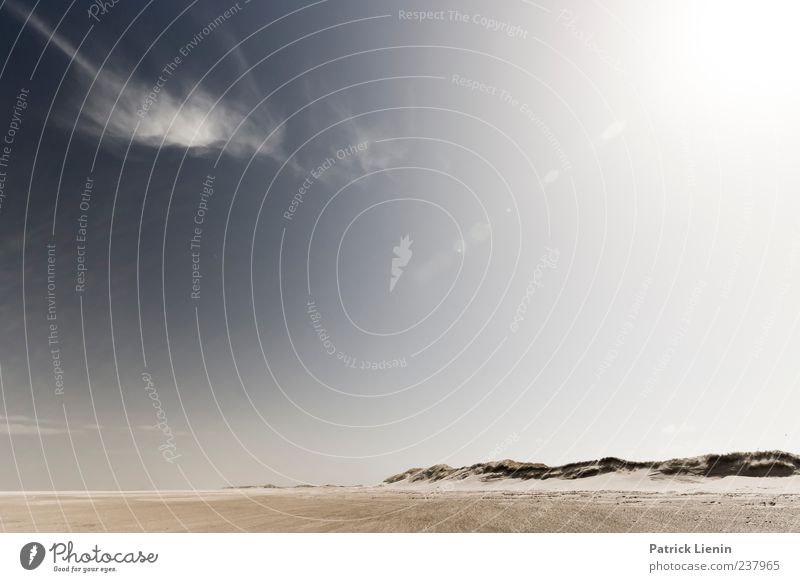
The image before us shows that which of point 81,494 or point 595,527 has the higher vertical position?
point 81,494

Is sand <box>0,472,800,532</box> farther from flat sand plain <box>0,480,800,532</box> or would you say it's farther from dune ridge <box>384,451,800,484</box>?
dune ridge <box>384,451,800,484</box>

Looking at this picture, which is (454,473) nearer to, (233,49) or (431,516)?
(431,516)

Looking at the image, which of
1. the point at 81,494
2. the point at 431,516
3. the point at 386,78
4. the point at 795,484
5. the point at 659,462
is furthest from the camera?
the point at 659,462

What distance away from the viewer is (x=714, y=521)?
1122 inches

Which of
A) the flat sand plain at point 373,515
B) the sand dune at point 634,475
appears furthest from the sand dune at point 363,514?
the sand dune at point 634,475

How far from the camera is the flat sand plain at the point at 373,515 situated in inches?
1047

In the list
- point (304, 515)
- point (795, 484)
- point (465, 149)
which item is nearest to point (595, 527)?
point (304, 515)

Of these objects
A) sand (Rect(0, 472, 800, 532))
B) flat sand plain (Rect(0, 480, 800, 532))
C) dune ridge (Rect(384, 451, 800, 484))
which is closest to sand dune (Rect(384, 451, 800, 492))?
dune ridge (Rect(384, 451, 800, 484))

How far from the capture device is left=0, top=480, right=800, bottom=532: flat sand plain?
2659 cm

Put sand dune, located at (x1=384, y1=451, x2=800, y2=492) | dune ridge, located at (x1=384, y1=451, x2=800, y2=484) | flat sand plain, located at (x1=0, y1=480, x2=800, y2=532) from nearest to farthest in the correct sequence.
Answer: flat sand plain, located at (x1=0, y1=480, x2=800, y2=532) → sand dune, located at (x1=384, y1=451, x2=800, y2=492) → dune ridge, located at (x1=384, y1=451, x2=800, y2=484)

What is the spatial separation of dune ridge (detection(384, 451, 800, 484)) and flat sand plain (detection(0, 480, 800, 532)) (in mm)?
30745
